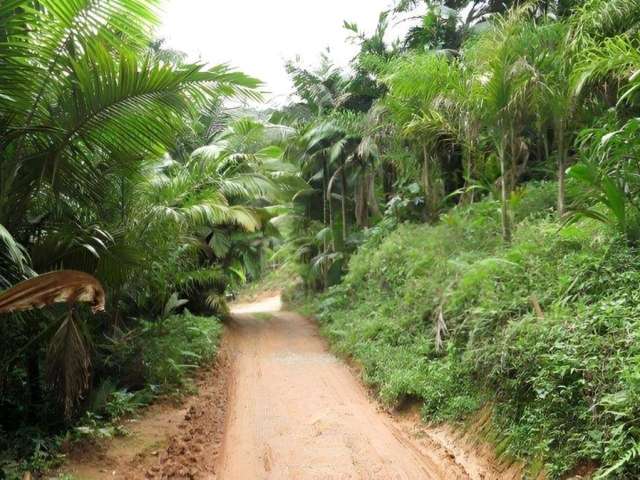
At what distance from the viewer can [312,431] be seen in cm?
561

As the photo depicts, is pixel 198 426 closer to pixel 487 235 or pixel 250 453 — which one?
pixel 250 453

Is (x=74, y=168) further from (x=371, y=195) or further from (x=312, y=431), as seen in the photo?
(x=371, y=195)

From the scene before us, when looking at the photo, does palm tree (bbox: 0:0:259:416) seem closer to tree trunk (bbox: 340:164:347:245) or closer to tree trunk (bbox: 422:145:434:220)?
tree trunk (bbox: 422:145:434:220)

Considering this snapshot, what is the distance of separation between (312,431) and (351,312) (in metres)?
5.42

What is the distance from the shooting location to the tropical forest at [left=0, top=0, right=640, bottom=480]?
3.67m

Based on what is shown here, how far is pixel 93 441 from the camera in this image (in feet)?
14.4

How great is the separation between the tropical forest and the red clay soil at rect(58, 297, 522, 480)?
0.10 feet

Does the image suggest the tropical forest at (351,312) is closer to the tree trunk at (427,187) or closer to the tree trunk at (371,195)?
the tree trunk at (427,187)

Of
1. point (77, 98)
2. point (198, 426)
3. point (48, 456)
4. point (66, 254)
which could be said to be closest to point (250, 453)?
point (198, 426)

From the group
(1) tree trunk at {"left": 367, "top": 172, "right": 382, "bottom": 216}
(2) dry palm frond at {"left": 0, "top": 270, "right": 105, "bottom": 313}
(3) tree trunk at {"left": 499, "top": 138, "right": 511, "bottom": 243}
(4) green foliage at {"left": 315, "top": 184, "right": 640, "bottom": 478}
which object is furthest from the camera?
(1) tree trunk at {"left": 367, "top": 172, "right": 382, "bottom": 216}

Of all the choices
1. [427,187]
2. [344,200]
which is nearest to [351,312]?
[427,187]

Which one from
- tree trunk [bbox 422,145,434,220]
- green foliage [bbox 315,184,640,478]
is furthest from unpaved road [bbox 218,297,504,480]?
tree trunk [bbox 422,145,434,220]

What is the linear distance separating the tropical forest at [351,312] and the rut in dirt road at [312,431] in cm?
4

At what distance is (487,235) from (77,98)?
6.33m
